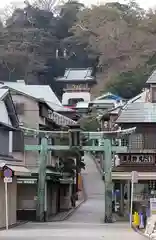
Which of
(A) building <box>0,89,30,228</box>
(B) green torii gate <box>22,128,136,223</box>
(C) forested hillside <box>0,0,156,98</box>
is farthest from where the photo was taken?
(C) forested hillside <box>0,0,156,98</box>

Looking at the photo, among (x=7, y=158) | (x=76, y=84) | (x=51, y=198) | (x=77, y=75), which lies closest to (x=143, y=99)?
(x=51, y=198)

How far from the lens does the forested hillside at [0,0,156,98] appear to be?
260 feet

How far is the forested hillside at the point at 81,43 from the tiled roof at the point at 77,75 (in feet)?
5.75

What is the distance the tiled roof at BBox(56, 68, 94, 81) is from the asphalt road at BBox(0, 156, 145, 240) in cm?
2314

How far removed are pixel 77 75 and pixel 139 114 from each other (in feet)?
187

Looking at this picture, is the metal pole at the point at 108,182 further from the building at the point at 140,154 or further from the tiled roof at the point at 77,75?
the tiled roof at the point at 77,75

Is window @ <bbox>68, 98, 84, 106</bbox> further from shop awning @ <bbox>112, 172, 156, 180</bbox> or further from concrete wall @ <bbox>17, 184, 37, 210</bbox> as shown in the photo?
shop awning @ <bbox>112, 172, 156, 180</bbox>

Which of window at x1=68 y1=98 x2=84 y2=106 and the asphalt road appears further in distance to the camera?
window at x1=68 y1=98 x2=84 y2=106

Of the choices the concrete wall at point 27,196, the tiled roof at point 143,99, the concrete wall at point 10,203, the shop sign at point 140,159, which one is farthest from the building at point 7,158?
the tiled roof at point 143,99

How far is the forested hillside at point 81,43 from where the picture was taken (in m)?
79.2

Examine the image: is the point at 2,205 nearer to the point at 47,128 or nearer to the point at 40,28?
the point at 47,128

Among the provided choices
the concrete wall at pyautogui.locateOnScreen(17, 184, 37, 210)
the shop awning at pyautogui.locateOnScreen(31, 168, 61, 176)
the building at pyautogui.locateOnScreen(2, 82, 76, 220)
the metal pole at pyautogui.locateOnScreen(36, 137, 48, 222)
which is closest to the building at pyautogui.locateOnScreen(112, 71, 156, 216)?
the metal pole at pyautogui.locateOnScreen(36, 137, 48, 222)

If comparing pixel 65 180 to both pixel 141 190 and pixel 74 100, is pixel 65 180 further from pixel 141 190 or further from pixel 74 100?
pixel 74 100

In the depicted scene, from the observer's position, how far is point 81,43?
9481cm
